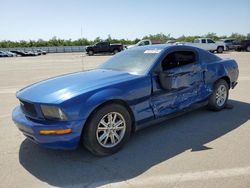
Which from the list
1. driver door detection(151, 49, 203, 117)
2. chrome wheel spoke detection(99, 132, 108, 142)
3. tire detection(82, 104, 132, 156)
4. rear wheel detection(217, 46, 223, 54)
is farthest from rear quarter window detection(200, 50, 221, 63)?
rear wheel detection(217, 46, 223, 54)

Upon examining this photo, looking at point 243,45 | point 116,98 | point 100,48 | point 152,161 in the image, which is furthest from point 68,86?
point 243,45

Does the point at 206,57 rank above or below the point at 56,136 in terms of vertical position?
above

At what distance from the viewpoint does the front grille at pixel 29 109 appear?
11.8ft

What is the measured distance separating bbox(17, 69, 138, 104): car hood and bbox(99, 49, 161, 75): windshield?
24 cm

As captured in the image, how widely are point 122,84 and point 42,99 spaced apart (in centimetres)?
113

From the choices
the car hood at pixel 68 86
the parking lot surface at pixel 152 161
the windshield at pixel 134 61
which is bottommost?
the parking lot surface at pixel 152 161

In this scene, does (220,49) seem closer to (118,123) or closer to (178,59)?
(178,59)

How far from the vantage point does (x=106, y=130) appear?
3764 mm

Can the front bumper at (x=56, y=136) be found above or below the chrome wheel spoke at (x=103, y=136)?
above

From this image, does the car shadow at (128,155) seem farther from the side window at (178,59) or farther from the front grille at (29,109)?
the side window at (178,59)

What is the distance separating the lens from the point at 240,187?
2.91 metres

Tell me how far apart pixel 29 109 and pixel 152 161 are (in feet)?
5.96

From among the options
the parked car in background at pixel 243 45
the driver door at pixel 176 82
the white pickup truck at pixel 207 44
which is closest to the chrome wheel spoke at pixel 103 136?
the driver door at pixel 176 82

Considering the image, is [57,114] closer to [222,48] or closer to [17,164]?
[17,164]
